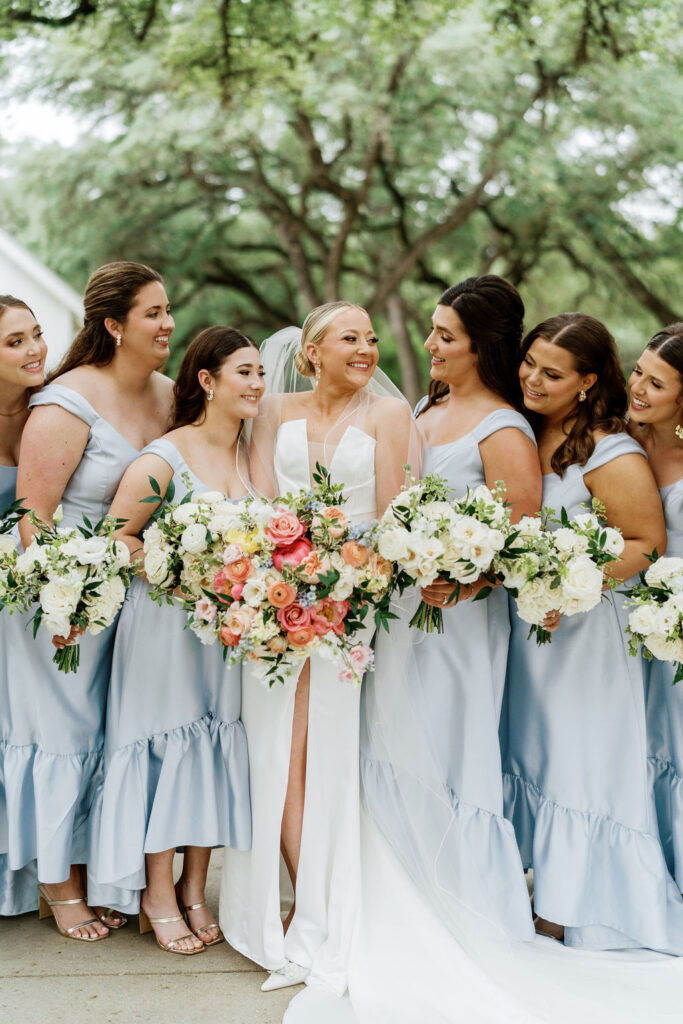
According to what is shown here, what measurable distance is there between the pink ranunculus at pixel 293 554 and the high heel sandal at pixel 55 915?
5.99 feet

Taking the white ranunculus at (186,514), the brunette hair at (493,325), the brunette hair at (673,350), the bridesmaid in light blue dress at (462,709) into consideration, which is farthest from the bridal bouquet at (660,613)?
the white ranunculus at (186,514)

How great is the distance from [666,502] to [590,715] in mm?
934

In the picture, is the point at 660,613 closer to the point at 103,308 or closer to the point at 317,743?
the point at 317,743

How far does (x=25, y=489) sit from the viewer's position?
4.06 m

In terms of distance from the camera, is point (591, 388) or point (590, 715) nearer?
point (590, 715)

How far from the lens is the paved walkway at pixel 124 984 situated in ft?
11.9

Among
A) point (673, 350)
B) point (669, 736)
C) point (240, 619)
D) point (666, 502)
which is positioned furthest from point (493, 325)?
point (669, 736)

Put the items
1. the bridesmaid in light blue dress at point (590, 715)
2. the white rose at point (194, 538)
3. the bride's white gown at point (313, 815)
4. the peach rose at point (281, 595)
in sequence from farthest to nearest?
the bridesmaid in light blue dress at point (590, 715), the bride's white gown at point (313, 815), the white rose at point (194, 538), the peach rose at point (281, 595)

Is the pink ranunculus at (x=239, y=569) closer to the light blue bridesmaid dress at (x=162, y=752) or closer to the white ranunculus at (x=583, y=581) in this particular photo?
the light blue bridesmaid dress at (x=162, y=752)

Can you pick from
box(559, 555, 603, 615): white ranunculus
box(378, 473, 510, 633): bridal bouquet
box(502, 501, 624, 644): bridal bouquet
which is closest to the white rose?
box(378, 473, 510, 633): bridal bouquet

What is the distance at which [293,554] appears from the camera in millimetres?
3539

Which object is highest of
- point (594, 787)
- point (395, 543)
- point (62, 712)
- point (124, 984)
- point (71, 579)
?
point (395, 543)

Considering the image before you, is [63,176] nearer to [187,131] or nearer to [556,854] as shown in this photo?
[187,131]

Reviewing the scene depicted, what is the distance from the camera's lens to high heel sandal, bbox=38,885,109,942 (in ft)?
13.6
